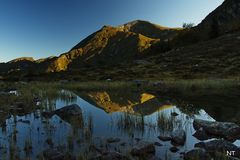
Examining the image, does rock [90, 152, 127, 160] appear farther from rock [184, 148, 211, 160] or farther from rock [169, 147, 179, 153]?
rock [169, 147, 179, 153]

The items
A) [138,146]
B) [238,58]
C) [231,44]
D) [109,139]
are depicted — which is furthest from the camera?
[231,44]

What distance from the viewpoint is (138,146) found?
10.3 meters

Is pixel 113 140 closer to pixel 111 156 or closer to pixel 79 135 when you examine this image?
pixel 79 135

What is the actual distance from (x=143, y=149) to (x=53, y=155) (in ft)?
10.3

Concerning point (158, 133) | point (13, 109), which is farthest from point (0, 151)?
point (13, 109)

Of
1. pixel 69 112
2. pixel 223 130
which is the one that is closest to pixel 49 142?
pixel 69 112

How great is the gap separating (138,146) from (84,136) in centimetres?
308

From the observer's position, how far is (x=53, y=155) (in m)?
9.55

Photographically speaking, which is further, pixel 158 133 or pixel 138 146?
pixel 158 133

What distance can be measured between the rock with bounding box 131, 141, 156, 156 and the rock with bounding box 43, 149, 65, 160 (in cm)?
248

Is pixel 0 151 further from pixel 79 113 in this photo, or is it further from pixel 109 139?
pixel 79 113

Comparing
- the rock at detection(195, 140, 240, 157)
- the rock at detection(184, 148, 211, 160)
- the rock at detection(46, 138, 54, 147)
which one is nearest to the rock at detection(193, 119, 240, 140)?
the rock at detection(195, 140, 240, 157)

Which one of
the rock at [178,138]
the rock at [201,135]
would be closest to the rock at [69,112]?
the rock at [178,138]

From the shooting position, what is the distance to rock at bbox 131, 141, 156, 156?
32.7ft
